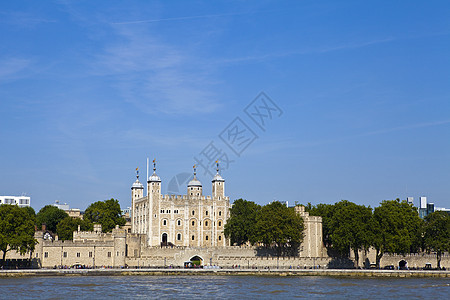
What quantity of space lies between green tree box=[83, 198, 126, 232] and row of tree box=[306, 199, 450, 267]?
38939mm

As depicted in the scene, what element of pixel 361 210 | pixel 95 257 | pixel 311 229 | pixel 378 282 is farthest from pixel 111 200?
pixel 378 282

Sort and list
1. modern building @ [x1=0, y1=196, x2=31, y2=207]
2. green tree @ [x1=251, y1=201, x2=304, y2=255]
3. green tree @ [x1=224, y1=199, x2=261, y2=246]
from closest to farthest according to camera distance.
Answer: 1. green tree @ [x1=251, y1=201, x2=304, y2=255]
2. green tree @ [x1=224, y1=199, x2=261, y2=246]
3. modern building @ [x1=0, y1=196, x2=31, y2=207]

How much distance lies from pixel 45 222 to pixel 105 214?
1012 centimetres

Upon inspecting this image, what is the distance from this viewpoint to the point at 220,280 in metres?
71.3

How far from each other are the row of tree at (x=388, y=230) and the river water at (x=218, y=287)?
8.09 meters

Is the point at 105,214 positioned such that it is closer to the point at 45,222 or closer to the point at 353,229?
the point at 45,222

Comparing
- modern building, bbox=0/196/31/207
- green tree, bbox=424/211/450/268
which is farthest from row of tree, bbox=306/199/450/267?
modern building, bbox=0/196/31/207

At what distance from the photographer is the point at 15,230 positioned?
78.3 metres

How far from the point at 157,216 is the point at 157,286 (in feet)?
153

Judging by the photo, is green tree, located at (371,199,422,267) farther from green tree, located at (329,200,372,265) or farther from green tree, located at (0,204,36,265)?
green tree, located at (0,204,36,265)

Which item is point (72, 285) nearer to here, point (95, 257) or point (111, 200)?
point (95, 257)

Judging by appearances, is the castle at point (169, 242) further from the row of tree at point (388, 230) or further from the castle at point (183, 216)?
the row of tree at point (388, 230)

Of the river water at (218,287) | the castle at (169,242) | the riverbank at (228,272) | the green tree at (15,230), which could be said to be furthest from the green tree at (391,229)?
the green tree at (15,230)

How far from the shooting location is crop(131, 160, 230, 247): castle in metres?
111
